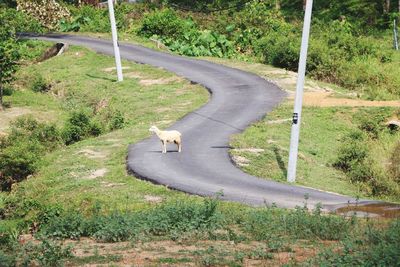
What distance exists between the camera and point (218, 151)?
26.3 m

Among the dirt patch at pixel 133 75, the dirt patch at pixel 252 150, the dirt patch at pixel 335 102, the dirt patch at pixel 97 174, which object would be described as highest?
the dirt patch at pixel 335 102

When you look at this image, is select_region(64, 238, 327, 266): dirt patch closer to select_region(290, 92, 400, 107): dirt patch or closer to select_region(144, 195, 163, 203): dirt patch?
select_region(144, 195, 163, 203): dirt patch

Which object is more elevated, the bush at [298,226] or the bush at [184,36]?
the bush at [184,36]

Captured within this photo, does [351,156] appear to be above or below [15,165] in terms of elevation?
above

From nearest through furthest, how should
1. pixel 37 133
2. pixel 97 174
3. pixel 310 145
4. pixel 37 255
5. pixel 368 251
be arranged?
1. pixel 368 251
2. pixel 37 255
3. pixel 97 174
4. pixel 310 145
5. pixel 37 133

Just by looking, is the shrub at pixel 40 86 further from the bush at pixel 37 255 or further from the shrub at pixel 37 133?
the bush at pixel 37 255

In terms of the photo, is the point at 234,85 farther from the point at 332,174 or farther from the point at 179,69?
the point at 332,174

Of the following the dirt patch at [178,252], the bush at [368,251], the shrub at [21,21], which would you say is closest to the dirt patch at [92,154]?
the dirt patch at [178,252]

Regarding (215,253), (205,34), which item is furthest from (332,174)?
(205,34)

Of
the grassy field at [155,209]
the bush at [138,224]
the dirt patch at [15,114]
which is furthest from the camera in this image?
the dirt patch at [15,114]

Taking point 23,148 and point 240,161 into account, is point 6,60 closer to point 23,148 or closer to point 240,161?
point 23,148

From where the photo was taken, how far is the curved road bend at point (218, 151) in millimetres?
20953

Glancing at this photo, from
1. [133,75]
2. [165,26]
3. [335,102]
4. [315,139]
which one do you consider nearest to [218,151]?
[315,139]

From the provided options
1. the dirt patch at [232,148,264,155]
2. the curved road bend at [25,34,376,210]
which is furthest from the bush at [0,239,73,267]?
the dirt patch at [232,148,264,155]
